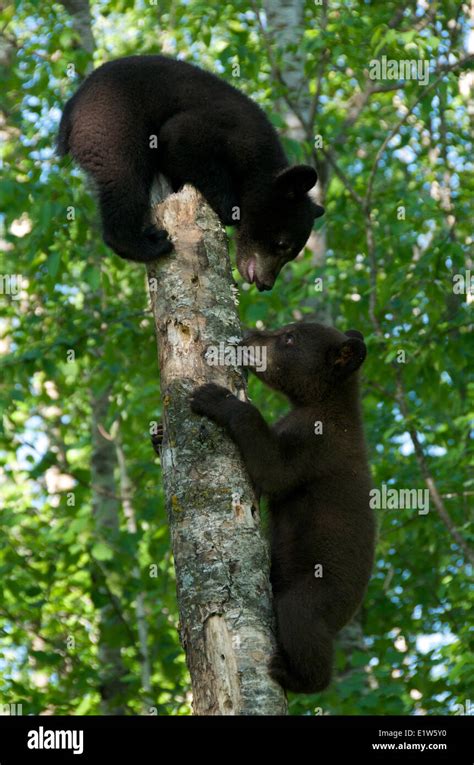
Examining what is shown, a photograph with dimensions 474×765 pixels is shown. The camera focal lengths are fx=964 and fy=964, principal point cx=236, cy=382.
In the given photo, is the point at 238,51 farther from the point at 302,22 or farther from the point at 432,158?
the point at 432,158

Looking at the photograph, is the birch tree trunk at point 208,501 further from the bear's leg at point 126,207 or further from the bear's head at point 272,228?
the bear's head at point 272,228

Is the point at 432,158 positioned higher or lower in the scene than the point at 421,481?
higher

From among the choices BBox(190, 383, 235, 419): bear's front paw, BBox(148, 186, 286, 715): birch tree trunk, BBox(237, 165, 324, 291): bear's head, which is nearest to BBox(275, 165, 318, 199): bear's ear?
BBox(237, 165, 324, 291): bear's head

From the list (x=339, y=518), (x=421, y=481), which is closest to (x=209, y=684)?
(x=339, y=518)

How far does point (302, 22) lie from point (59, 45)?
9.12 ft

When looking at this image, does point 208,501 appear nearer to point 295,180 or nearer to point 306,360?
point 306,360

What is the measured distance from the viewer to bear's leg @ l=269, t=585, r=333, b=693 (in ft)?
14.0

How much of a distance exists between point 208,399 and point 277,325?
604 cm

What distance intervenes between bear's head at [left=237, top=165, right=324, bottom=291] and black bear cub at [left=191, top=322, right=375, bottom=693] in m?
1.22

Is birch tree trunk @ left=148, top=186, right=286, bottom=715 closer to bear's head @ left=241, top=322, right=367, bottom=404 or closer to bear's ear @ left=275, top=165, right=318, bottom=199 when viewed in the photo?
bear's head @ left=241, top=322, right=367, bottom=404

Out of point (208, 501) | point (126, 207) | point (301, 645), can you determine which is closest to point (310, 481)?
point (301, 645)

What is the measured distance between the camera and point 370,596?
1156 cm

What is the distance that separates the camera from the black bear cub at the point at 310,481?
4480 millimetres

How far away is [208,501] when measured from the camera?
4.13 metres
